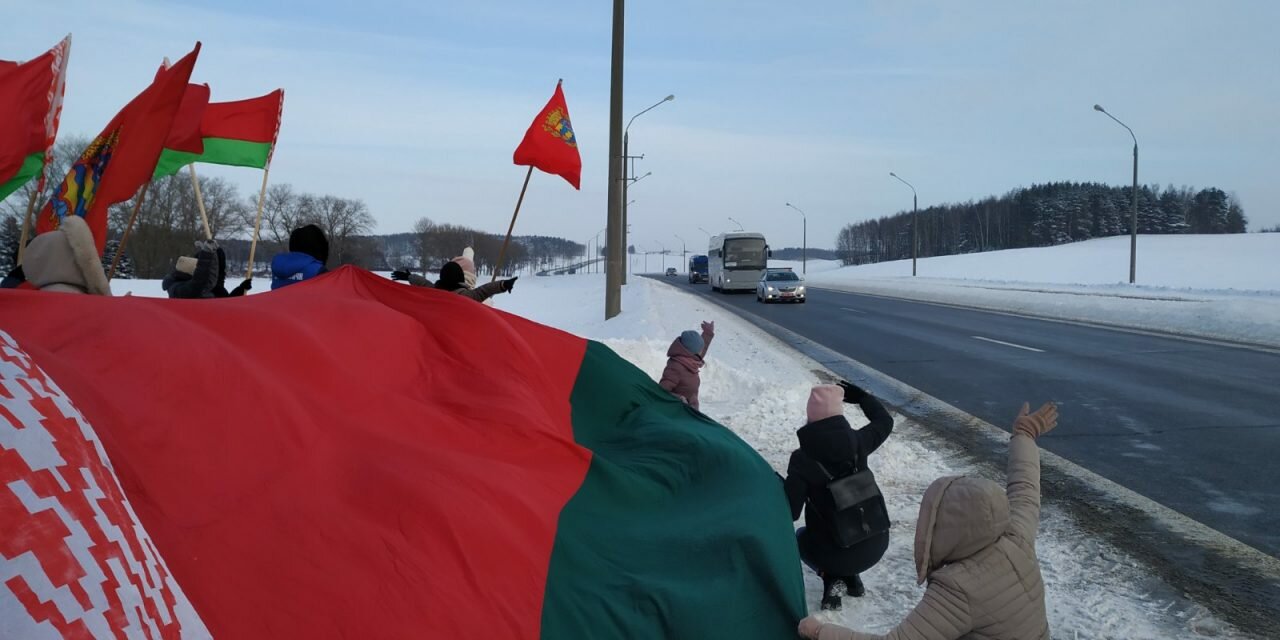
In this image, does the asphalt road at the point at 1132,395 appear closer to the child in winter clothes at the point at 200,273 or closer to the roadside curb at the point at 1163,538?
the roadside curb at the point at 1163,538

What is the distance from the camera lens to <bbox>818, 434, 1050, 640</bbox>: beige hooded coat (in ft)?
7.91

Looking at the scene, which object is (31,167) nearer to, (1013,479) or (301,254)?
(301,254)

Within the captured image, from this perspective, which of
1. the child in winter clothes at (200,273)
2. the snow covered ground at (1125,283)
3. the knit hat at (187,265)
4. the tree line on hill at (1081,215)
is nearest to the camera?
the child in winter clothes at (200,273)

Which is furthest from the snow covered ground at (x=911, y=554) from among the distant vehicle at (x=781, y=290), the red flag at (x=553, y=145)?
the distant vehicle at (x=781, y=290)

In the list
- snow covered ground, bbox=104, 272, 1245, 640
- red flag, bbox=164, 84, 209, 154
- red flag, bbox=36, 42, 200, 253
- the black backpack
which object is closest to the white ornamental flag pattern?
snow covered ground, bbox=104, 272, 1245, 640

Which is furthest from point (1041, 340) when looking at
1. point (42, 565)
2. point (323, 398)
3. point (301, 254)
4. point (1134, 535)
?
point (42, 565)

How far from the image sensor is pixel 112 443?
102 inches

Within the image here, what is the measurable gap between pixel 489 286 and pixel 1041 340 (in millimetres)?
13474

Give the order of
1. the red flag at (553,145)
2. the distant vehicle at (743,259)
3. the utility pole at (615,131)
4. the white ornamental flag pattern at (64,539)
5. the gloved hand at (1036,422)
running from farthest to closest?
the distant vehicle at (743,259)
the utility pole at (615,131)
the red flag at (553,145)
the gloved hand at (1036,422)
the white ornamental flag pattern at (64,539)

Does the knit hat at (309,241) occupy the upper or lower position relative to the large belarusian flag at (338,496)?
upper

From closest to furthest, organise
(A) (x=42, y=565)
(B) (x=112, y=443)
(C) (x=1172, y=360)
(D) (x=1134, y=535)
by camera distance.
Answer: (A) (x=42, y=565)
(B) (x=112, y=443)
(D) (x=1134, y=535)
(C) (x=1172, y=360)

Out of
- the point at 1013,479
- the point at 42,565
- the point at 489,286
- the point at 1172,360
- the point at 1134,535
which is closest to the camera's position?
the point at 42,565

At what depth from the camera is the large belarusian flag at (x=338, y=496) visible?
1945 millimetres

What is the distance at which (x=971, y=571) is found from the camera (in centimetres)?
246
